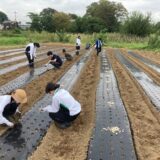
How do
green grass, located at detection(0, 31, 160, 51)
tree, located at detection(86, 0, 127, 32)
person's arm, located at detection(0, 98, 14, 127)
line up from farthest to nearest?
tree, located at detection(86, 0, 127, 32), green grass, located at detection(0, 31, 160, 51), person's arm, located at detection(0, 98, 14, 127)

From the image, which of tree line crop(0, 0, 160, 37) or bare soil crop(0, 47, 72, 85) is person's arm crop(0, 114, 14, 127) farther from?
tree line crop(0, 0, 160, 37)

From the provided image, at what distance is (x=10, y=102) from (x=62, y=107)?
3.12ft

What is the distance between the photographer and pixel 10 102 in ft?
23.1

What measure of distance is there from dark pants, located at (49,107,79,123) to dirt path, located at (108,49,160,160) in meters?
1.23

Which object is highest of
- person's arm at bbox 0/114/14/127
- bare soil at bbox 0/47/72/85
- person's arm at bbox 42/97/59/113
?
person's arm at bbox 42/97/59/113

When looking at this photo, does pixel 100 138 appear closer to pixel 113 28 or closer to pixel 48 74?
pixel 48 74

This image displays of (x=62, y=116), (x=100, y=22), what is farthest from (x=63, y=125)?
(x=100, y=22)

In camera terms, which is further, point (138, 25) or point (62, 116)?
point (138, 25)

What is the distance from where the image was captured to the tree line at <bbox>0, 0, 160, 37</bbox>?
56094 mm

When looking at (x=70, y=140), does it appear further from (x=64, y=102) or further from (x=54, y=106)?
(x=54, y=106)

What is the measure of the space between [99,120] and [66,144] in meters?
1.58

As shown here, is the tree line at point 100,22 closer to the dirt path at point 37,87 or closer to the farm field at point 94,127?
the dirt path at point 37,87

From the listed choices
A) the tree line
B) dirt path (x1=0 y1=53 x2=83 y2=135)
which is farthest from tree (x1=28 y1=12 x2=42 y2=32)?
dirt path (x1=0 y1=53 x2=83 y2=135)

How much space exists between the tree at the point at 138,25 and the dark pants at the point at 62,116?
4935 cm
